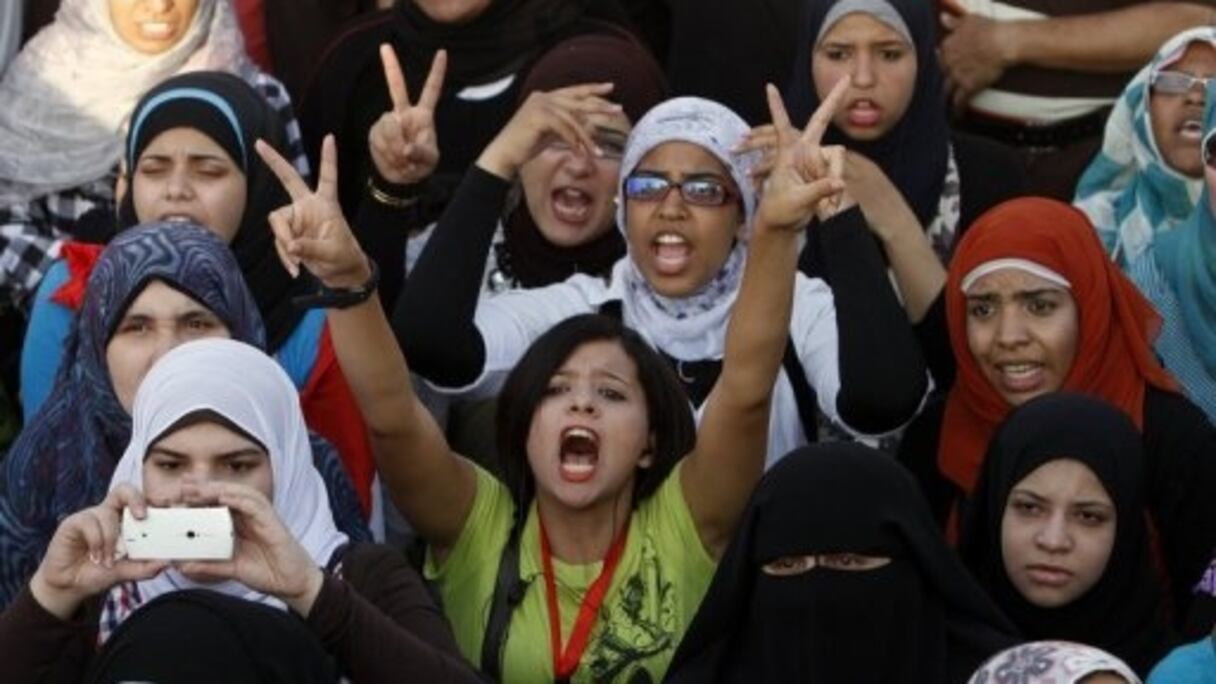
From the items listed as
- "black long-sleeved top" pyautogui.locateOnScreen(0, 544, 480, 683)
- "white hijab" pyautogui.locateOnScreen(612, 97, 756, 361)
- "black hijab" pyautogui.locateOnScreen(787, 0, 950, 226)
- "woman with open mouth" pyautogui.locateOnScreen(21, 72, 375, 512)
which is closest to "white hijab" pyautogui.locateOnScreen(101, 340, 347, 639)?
"black long-sleeved top" pyautogui.locateOnScreen(0, 544, 480, 683)

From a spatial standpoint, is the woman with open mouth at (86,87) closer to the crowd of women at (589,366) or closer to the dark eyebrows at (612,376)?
the crowd of women at (589,366)

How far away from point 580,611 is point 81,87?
2.31m

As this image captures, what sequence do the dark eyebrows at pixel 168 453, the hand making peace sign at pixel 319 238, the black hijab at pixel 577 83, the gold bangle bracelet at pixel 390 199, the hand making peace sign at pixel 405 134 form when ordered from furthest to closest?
the black hijab at pixel 577 83 < the gold bangle bracelet at pixel 390 199 < the hand making peace sign at pixel 405 134 < the hand making peace sign at pixel 319 238 < the dark eyebrows at pixel 168 453

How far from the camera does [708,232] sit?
24.1 feet

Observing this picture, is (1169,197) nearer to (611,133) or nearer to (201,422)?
(611,133)

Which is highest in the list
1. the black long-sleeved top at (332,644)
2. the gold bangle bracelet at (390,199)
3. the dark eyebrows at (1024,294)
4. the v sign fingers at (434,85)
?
the v sign fingers at (434,85)

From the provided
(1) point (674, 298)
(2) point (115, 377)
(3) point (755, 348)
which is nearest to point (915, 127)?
(1) point (674, 298)

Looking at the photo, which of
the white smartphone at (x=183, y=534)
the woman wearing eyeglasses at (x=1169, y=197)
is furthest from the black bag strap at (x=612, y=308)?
the white smartphone at (x=183, y=534)

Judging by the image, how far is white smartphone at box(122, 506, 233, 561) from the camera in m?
5.91

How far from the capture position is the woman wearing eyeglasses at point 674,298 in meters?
7.25

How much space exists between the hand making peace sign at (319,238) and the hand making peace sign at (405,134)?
2.18ft

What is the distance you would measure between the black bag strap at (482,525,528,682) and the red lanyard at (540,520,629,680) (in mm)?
52

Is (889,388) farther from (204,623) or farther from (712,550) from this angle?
(204,623)

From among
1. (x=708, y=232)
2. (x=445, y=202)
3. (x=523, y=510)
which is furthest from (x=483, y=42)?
(x=523, y=510)
